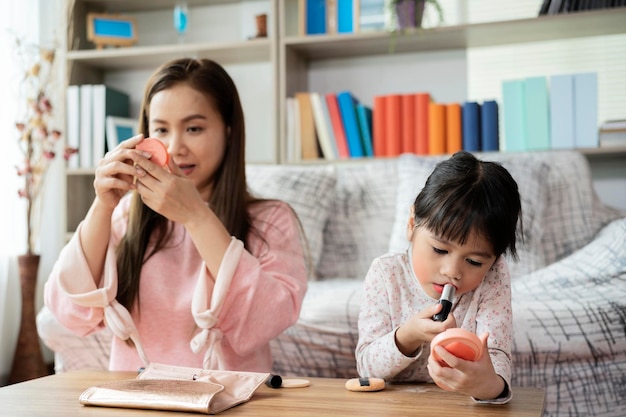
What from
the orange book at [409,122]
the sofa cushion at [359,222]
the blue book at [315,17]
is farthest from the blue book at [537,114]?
the blue book at [315,17]

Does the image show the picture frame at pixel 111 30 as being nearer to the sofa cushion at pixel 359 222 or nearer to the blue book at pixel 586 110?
the sofa cushion at pixel 359 222

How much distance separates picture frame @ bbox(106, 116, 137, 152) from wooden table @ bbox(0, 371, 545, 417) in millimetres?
2193

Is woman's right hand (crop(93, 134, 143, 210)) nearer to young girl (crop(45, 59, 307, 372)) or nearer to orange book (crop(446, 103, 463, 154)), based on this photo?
young girl (crop(45, 59, 307, 372))

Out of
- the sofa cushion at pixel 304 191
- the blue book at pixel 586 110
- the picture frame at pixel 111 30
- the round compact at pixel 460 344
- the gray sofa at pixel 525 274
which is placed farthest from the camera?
the picture frame at pixel 111 30

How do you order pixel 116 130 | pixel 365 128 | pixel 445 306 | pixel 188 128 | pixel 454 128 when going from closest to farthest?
1. pixel 445 306
2. pixel 188 128
3. pixel 454 128
4. pixel 365 128
5. pixel 116 130

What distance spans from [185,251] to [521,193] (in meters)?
1.30

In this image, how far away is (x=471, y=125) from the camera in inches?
108

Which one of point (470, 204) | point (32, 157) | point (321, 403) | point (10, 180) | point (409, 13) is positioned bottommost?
point (321, 403)

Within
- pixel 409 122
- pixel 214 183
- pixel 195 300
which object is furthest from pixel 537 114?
pixel 195 300

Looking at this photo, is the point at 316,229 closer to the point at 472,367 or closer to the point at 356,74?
the point at 356,74

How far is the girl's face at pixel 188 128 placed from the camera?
4.45ft

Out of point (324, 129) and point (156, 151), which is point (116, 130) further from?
point (156, 151)

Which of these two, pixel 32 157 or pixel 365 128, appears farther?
pixel 32 157

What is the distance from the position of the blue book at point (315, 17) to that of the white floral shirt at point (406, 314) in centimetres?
198
